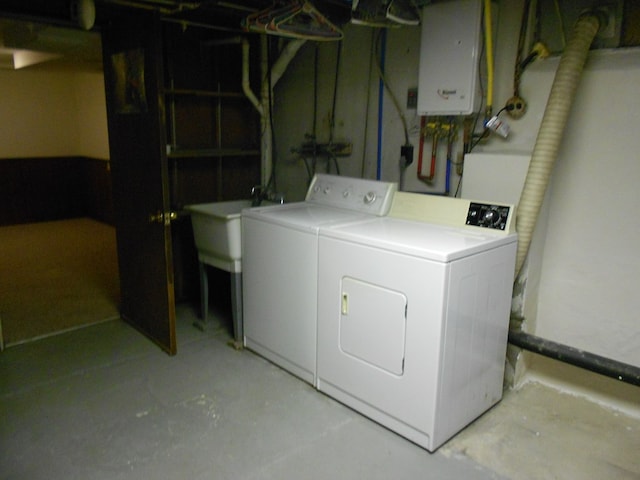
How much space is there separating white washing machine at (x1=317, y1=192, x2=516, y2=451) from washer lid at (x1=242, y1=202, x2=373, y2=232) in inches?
5.7

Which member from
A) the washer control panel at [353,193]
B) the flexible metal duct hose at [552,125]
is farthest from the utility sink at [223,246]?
the flexible metal duct hose at [552,125]

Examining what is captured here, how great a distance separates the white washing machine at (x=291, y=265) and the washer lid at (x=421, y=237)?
183 mm

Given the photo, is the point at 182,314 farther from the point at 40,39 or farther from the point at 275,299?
the point at 40,39

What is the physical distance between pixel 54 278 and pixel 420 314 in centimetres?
375

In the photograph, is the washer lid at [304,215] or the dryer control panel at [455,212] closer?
the dryer control panel at [455,212]

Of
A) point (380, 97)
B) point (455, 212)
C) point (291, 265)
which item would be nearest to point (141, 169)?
point (291, 265)

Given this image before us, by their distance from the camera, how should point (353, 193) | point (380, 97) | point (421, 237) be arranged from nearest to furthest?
point (421, 237) → point (353, 193) → point (380, 97)

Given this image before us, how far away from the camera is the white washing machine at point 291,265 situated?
8.74 feet

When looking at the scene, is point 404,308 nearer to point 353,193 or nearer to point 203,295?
point 353,193

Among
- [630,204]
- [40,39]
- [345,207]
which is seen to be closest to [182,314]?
[345,207]

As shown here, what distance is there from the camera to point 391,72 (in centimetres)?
329

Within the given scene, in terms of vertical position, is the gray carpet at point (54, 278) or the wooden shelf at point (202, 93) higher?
the wooden shelf at point (202, 93)

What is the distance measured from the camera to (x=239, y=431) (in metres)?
2.35

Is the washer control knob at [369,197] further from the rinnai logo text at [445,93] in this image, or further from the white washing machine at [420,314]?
the rinnai logo text at [445,93]
